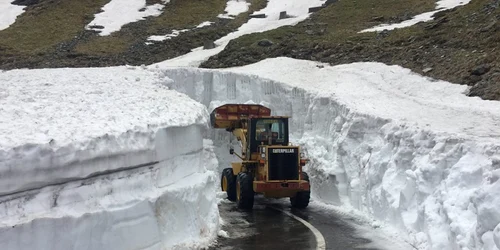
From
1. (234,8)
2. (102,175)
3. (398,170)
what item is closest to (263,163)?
(398,170)

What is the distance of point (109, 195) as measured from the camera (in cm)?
922

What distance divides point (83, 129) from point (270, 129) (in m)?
8.41

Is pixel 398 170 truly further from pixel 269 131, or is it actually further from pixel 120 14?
pixel 120 14

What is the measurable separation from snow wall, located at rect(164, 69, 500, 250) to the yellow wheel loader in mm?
1306

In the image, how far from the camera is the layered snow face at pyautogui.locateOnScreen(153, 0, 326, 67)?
109ft

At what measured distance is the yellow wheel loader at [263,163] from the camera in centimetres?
1619

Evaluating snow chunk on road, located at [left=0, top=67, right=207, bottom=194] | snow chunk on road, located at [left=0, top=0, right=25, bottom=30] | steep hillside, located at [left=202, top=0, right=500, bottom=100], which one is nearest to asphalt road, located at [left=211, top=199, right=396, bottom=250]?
snow chunk on road, located at [left=0, top=67, right=207, bottom=194]

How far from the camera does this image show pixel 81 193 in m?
8.80

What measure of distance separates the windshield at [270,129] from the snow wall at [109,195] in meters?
5.56

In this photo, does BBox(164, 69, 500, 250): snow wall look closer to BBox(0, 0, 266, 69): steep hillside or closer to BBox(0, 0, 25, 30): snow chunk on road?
BBox(0, 0, 266, 69): steep hillside

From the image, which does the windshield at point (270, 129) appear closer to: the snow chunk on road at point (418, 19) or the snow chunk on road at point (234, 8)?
the snow chunk on road at point (418, 19)

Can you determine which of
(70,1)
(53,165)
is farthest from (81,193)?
(70,1)

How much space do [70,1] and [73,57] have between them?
1576cm

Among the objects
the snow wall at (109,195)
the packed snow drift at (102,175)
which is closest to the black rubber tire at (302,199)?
the packed snow drift at (102,175)
